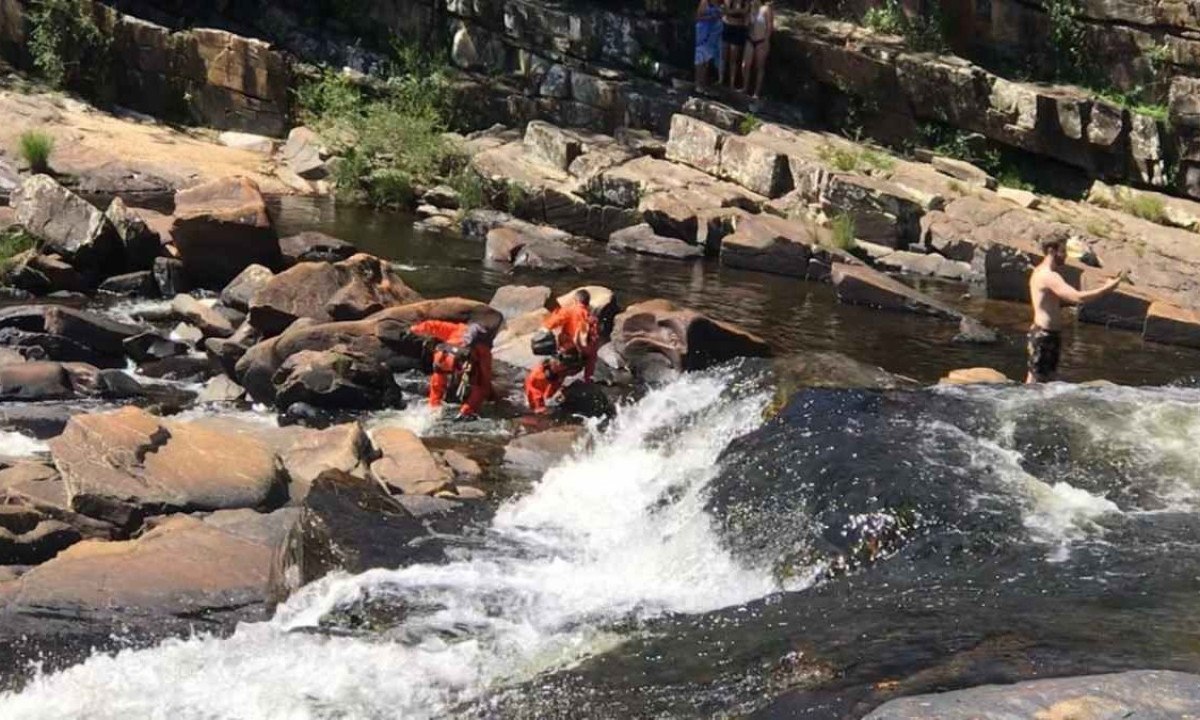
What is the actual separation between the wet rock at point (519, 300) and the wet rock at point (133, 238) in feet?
13.3

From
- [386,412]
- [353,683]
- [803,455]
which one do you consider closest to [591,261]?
[386,412]

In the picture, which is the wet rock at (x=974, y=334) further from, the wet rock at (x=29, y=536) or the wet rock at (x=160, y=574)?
the wet rock at (x=29, y=536)

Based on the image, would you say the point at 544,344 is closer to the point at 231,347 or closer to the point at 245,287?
the point at 231,347

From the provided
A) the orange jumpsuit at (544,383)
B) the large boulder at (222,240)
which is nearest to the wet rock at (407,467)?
the orange jumpsuit at (544,383)

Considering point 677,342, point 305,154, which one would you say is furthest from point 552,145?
point 677,342

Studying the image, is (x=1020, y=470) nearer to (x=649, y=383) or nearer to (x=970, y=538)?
(x=970, y=538)

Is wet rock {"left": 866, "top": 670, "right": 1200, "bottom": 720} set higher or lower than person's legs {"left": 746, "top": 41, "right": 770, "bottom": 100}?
higher

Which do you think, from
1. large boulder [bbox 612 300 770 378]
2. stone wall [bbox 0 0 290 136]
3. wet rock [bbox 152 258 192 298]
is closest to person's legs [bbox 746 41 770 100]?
stone wall [bbox 0 0 290 136]

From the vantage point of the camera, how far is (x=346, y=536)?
9266mm

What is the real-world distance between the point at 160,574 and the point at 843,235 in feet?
44.6

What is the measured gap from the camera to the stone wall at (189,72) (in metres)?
26.6

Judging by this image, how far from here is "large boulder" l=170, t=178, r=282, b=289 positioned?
16.9 metres

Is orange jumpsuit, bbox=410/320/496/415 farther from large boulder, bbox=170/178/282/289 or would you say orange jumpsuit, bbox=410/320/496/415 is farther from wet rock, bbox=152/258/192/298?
wet rock, bbox=152/258/192/298

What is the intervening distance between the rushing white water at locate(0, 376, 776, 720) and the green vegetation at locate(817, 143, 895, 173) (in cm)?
1203
